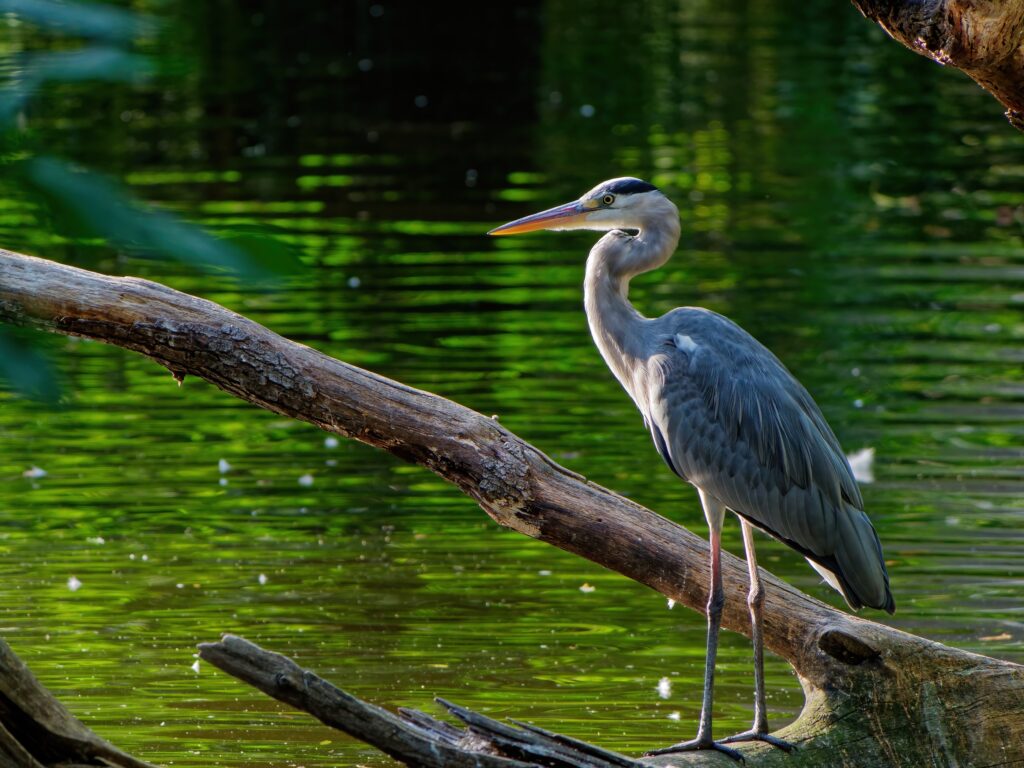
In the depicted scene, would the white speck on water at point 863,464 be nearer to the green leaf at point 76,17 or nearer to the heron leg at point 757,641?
the heron leg at point 757,641

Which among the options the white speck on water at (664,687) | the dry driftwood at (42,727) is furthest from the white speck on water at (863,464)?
the dry driftwood at (42,727)

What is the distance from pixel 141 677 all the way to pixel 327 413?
1.98m

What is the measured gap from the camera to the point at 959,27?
140 inches

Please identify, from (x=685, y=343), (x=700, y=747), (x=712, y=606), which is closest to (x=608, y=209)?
(x=685, y=343)

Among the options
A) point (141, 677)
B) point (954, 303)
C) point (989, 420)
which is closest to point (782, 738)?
point (141, 677)

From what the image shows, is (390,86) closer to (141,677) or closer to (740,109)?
(740,109)

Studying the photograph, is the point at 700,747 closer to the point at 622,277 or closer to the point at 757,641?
the point at 757,641

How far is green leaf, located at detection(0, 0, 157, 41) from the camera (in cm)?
119

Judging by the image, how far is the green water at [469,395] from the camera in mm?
5703

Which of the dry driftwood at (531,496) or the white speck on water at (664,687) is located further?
the white speck on water at (664,687)

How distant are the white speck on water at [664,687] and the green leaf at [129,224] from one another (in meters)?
4.83

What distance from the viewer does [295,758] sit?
16.9ft

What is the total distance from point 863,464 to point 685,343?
382 cm

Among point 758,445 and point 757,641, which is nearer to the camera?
point 757,641
